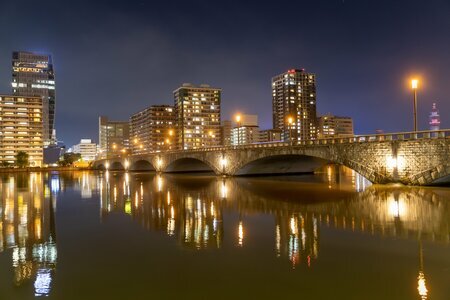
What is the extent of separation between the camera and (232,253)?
1500 centimetres

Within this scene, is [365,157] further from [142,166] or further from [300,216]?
[142,166]

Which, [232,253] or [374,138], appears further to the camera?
[374,138]

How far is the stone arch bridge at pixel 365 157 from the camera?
119 ft

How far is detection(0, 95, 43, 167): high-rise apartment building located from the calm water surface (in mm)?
180903

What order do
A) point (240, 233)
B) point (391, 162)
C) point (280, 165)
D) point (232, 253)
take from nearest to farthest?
1. point (232, 253)
2. point (240, 233)
3. point (391, 162)
4. point (280, 165)

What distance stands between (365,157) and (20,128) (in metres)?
185

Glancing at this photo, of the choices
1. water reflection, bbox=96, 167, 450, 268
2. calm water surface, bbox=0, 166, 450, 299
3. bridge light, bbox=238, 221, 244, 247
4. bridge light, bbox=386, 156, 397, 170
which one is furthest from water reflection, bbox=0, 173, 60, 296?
bridge light, bbox=386, 156, 397, 170

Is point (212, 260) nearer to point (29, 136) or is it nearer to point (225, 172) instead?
point (225, 172)

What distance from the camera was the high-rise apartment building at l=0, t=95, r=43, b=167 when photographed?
7269 inches

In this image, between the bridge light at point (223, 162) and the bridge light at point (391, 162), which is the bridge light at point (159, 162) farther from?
the bridge light at point (391, 162)

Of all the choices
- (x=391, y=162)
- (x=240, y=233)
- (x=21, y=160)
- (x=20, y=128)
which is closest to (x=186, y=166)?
(x=391, y=162)

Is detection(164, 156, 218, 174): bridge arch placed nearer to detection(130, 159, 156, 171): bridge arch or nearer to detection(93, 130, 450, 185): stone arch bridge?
detection(93, 130, 450, 185): stone arch bridge

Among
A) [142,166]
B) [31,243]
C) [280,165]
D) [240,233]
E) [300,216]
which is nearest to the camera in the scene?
[31,243]

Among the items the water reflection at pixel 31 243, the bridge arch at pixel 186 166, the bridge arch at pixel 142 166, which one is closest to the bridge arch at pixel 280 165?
the bridge arch at pixel 186 166
